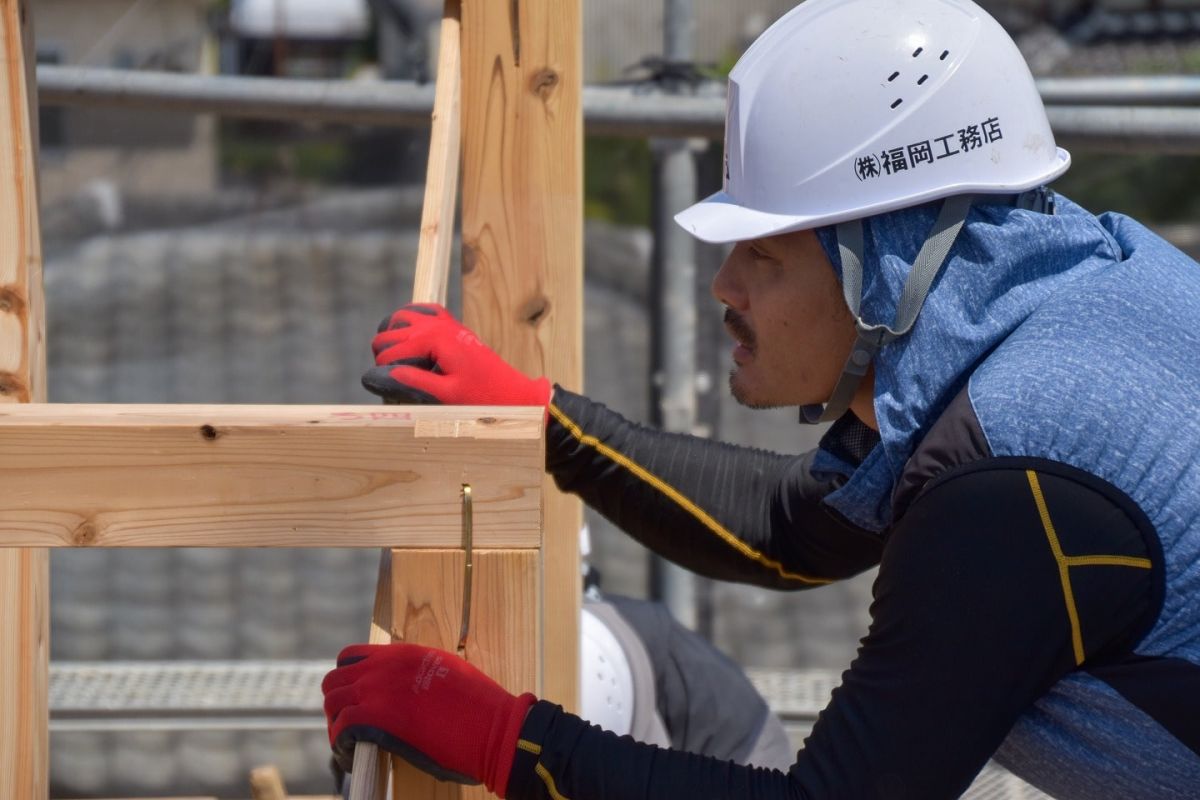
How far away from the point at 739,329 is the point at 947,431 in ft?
1.24

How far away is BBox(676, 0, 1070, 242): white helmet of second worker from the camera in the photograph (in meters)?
1.56

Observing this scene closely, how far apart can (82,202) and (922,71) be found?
24.2 feet

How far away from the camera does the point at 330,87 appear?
2941mm

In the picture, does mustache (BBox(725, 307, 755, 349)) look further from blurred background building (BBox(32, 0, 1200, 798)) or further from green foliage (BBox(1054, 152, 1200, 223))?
green foliage (BBox(1054, 152, 1200, 223))

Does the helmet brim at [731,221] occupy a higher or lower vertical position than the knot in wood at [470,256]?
higher

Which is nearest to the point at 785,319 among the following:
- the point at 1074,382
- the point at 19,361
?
the point at 1074,382

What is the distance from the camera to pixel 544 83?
2.15 meters

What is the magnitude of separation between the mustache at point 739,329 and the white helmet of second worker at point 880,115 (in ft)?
0.43

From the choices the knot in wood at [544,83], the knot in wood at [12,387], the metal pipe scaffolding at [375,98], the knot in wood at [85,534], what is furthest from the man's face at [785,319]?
the metal pipe scaffolding at [375,98]

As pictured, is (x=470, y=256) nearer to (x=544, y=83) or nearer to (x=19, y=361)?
(x=544, y=83)

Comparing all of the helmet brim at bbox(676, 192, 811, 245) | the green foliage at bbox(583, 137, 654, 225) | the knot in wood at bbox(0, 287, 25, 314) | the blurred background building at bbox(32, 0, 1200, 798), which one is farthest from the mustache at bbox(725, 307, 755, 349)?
the green foliage at bbox(583, 137, 654, 225)

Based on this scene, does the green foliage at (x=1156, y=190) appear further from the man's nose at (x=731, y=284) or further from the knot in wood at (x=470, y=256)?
the man's nose at (x=731, y=284)

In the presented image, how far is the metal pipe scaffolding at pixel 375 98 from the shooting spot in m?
2.81

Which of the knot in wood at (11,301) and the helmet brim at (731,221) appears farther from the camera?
the knot in wood at (11,301)
